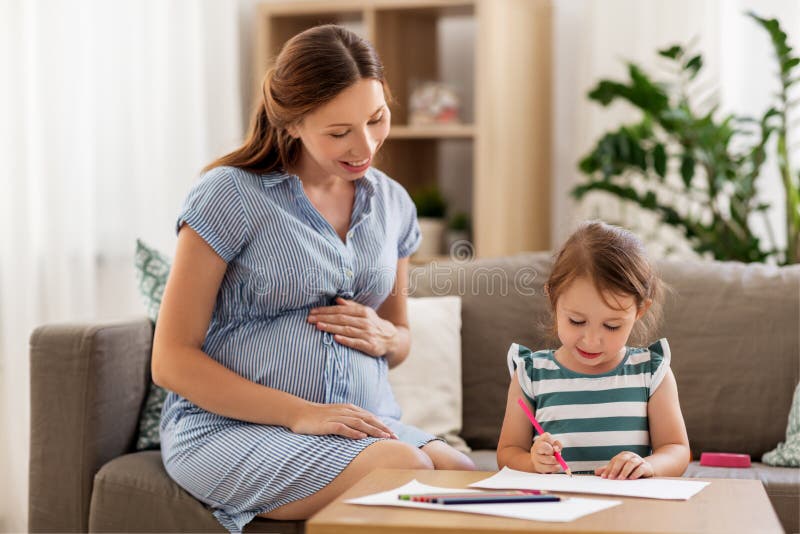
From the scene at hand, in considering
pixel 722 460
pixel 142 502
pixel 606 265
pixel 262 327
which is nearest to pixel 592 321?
pixel 606 265

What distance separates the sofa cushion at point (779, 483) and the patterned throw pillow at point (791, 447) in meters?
0.04

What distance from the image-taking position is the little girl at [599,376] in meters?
1.38

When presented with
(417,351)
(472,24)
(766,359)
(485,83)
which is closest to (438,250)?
(485,83)

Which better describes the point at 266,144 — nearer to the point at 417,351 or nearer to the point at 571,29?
the point at 417,351

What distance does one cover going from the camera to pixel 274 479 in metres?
1.53

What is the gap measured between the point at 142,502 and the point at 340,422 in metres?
0.47

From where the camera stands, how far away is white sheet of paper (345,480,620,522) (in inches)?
41.1

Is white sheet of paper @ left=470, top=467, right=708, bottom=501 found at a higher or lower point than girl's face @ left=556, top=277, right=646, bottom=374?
lower

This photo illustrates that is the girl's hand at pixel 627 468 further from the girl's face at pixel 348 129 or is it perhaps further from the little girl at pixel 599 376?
the girl's face at pixel 348 129

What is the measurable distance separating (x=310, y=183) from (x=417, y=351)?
52 cm

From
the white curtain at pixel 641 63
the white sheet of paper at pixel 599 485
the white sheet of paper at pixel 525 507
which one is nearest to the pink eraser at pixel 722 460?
the white sheet of paper at pixel 599 485

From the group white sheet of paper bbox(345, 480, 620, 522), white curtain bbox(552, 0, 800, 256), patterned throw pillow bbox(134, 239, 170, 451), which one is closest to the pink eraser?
white sheet of paper bbox(345, 480, 620, 522)

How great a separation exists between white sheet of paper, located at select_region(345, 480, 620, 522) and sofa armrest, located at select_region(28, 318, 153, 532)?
0.92m

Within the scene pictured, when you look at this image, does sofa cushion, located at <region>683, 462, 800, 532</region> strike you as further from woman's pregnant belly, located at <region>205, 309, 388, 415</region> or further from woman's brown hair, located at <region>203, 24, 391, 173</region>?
woman's brown hair, located at <region>203, 24, 391, 173</region>
